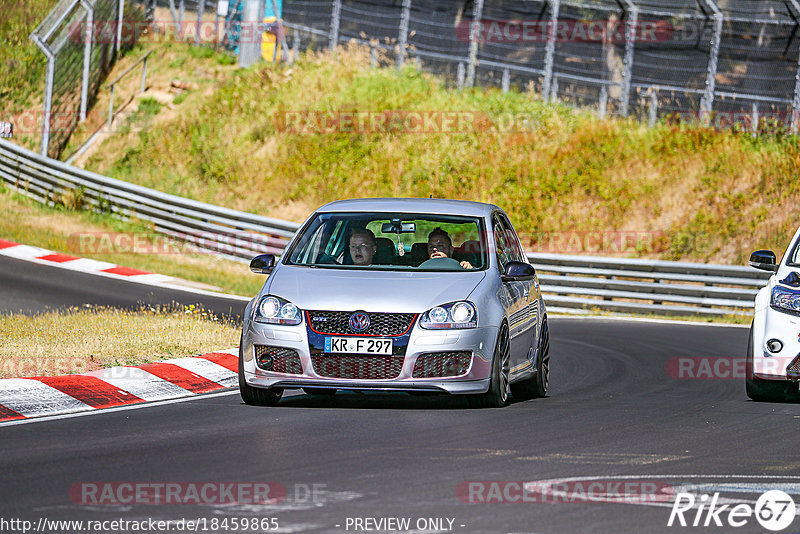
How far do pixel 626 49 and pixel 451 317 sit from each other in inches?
803

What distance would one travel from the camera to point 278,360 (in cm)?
1007

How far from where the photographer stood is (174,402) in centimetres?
1077

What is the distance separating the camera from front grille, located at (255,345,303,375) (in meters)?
10.0

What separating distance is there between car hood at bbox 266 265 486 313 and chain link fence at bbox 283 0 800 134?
1891 centimetres

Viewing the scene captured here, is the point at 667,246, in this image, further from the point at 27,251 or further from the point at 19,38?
the point at 19,38

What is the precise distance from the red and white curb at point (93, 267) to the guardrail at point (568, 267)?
125 inches

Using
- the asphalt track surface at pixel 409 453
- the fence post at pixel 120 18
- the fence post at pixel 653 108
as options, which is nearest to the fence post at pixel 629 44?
the fence post at pixel 653 108

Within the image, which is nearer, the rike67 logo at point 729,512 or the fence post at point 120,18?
the rike67 logo at point 729,512

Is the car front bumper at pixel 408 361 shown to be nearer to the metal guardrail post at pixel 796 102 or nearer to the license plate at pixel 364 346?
the license plate at pixel 364 346

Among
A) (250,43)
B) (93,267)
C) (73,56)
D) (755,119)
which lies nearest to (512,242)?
(93,267)

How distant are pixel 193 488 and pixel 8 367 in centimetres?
510

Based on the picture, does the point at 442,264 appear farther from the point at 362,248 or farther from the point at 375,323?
the point at 375,323

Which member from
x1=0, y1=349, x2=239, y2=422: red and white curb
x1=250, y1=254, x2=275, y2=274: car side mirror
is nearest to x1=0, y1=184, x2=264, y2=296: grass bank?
x1=0, y1=349, x2=239, y2=422: red and white curb

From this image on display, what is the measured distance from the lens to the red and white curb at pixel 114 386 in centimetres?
1006
